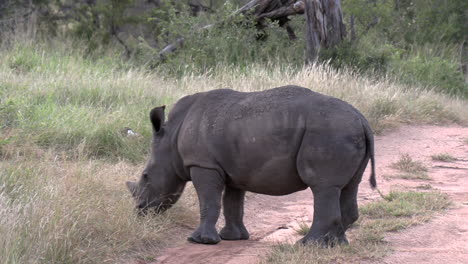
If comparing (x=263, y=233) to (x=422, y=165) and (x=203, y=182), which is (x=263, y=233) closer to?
(x=203, y=182)

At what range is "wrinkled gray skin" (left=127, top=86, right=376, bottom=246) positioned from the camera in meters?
5.07

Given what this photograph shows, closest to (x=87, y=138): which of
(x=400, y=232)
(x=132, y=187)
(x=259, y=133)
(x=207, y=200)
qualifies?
(x=132, y=187)

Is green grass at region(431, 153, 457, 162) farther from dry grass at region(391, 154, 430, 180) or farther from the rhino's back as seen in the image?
the rhino's back

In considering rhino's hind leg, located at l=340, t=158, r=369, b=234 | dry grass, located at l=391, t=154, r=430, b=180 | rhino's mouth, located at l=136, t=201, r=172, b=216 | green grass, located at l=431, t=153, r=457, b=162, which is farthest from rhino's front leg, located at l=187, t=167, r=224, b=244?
green grass, located at l=431, t=153, r=457, b=162

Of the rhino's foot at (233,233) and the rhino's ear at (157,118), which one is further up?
the rhino's ear at (157,118)

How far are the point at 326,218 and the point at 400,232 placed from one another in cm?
103

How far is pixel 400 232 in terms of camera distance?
18.9 ft

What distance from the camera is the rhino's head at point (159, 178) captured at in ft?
19.5

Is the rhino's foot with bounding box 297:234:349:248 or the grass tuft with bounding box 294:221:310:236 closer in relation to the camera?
the rhino's foot with bounding box 297:234:349:248

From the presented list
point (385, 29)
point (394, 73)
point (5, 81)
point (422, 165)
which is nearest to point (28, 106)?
point (5, 81)

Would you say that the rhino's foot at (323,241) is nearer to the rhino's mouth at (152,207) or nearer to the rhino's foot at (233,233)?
the rhino's foot at (233,233)

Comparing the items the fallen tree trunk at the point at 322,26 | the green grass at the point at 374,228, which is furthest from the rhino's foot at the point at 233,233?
the fallen tree trunk at the point at 322,26

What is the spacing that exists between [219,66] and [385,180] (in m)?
5.79

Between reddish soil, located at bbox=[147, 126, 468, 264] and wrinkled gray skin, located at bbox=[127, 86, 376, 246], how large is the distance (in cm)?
33
